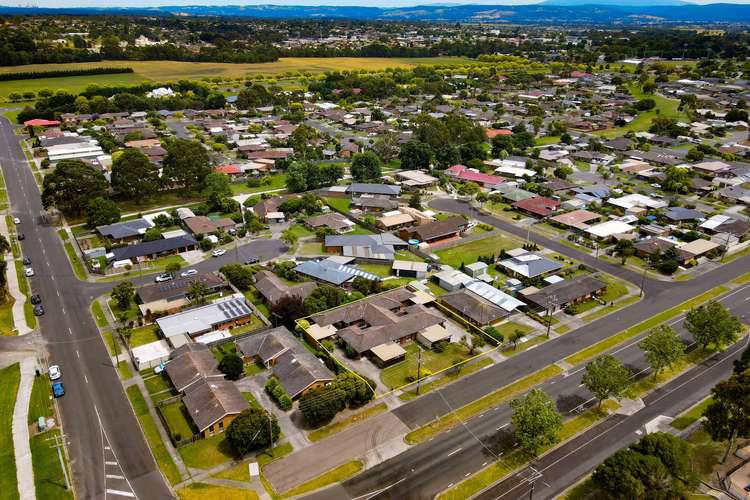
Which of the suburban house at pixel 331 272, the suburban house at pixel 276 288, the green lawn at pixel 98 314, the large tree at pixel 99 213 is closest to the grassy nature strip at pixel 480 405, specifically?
the suburban house at pixel 276 288

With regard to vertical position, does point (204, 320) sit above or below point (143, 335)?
above

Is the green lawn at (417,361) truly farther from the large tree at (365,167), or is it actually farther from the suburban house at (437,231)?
the large tree at (365,167)

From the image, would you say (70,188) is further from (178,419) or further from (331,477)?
(331,477)

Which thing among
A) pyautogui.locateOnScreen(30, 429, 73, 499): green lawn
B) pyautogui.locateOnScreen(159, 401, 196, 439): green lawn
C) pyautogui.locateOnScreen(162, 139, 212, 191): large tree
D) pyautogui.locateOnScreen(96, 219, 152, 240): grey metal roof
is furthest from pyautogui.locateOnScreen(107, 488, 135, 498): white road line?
pyautogui.locateOnScreen(162, 139, 212, 191): large tree

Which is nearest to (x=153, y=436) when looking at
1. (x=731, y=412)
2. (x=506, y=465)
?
(x=506, y=465)

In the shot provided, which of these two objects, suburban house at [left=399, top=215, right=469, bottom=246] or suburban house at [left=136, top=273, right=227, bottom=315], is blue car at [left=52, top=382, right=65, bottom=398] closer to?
suburban house at [left=136, top=273, right=227, bottom=315]

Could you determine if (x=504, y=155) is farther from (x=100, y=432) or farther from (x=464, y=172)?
(x=100, y=432)
